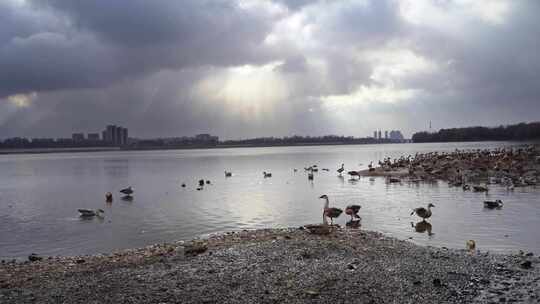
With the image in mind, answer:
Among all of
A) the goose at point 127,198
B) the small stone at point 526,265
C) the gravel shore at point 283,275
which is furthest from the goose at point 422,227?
the goose at point 127,198

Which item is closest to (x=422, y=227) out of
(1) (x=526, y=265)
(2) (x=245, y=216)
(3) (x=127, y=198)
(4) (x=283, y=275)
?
(1) (x=526, y=265)

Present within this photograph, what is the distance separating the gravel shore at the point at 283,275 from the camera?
8375 mm

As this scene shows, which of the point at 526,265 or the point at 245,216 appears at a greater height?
the point at 526,265

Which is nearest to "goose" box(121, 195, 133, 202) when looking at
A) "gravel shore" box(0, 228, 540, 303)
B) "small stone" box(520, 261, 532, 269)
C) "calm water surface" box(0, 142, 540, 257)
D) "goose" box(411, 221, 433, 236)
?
"calm water surface" box(0, 142, 540, 257)

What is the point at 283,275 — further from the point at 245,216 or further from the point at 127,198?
the point at 127,198

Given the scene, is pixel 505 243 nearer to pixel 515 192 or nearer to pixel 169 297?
pixel 169 297

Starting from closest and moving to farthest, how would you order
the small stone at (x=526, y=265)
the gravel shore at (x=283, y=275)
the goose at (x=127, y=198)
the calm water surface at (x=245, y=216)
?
the gravel shore at (x=283, y=275) < the small stone at (x=526, y=265) < the calm water surface at (x=245, y=216) < the goose at (x=127, y=198)

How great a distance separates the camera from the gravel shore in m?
8.38

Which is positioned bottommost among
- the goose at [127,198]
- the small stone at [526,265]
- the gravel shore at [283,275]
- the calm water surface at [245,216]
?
the goose at [127,198]

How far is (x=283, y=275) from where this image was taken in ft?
31.4

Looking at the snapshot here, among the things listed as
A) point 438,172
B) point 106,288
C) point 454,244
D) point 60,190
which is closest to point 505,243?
point 454,244

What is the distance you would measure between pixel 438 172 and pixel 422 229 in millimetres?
23034

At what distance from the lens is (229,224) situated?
19109mm

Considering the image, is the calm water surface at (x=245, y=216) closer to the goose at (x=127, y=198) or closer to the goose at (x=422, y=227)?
the goose at (x=422, y=227)
